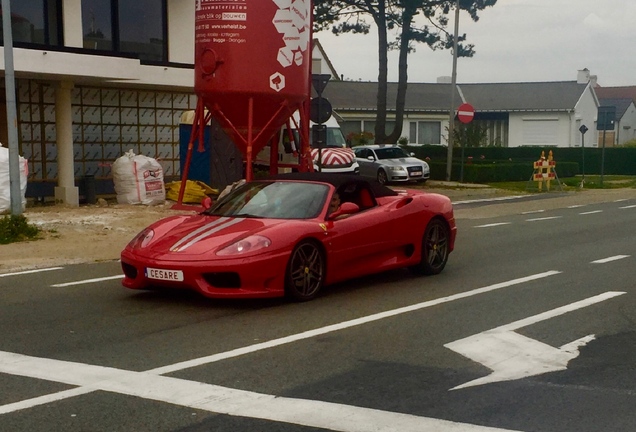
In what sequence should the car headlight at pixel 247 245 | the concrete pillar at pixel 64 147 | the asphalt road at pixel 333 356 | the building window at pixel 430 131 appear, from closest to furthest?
the asphalt road at pixel 333 356
the car headlight at pixel 247 245
the concrete pillar at pixel 64 147
the building window at pixel 430 131

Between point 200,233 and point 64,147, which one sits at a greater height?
point 64,147

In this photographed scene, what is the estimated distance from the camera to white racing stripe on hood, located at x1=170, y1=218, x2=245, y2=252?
30.0 ft

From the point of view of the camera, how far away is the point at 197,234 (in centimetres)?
938

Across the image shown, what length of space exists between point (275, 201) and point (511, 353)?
371 cm

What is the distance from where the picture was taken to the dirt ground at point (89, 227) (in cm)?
1358

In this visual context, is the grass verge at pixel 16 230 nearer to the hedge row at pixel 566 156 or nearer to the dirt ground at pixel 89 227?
the dirt ground at pixel 89 227

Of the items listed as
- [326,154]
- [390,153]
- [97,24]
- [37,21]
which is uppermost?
[97,24]

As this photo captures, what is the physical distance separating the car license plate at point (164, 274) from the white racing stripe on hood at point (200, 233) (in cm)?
26

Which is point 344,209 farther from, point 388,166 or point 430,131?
point 430,131

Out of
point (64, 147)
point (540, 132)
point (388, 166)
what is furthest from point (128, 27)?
point (540, 132)

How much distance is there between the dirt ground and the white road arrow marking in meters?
6.79

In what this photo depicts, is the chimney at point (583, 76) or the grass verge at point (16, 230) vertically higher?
the chimney at point (583, 76)

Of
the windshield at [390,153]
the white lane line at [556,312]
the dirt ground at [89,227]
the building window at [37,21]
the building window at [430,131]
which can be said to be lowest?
the dirt ground at [89,227]

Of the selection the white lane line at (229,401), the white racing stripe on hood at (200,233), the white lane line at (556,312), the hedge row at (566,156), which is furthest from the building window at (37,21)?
the hedge row at (566,156)
